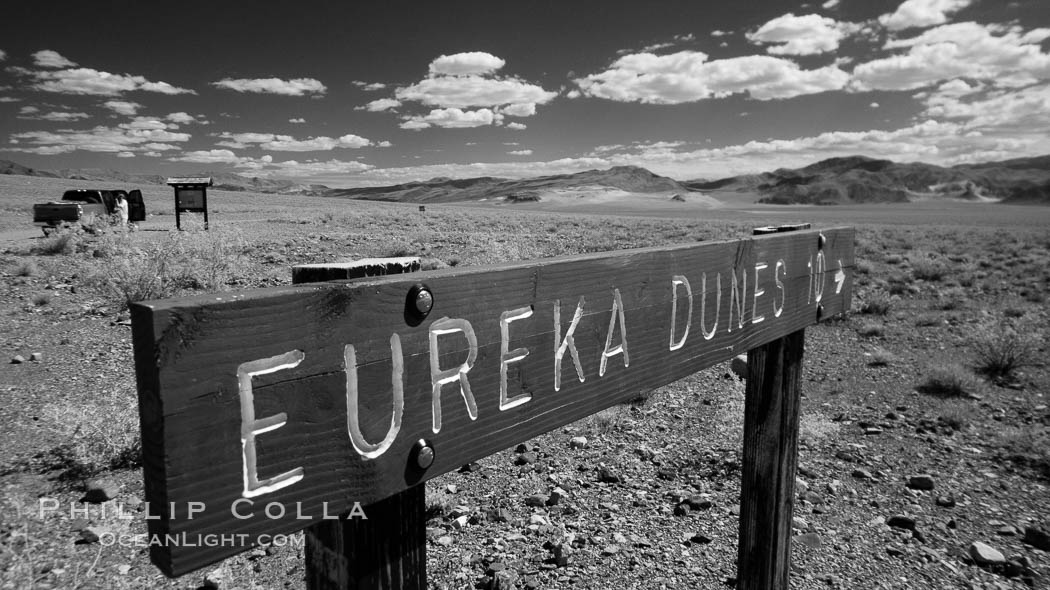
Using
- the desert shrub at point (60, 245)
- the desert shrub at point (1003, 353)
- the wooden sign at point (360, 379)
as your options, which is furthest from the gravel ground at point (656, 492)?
the desert shrub at point (60, 245)

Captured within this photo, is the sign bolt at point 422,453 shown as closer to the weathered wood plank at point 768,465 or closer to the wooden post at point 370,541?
the wooden post at point 370,541

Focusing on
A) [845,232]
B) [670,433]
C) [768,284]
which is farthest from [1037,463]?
[768,284]

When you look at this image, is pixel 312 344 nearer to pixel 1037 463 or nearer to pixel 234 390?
pixel 234 390

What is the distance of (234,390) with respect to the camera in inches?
37.1

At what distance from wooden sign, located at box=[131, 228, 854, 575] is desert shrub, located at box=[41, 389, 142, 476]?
398cm

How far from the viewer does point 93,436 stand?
14.6ft

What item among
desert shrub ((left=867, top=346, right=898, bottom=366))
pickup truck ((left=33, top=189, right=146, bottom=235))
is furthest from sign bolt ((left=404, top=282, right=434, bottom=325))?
pickup truck ((left=33, top=189, right=146, bottom=235))

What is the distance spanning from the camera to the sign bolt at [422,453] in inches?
48.0

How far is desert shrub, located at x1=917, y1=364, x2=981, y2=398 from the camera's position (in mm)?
6934

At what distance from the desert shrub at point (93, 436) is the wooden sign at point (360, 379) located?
3.98 metres

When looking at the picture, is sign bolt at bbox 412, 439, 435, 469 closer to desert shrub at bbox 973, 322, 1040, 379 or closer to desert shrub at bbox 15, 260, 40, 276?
desert shrub at bbox 973, 322, 1040, 379

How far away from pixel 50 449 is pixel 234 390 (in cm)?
471

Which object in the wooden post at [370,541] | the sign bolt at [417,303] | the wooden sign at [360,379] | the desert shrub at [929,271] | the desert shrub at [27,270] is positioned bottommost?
the desert shrub at [929,271]

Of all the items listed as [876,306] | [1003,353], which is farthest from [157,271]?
[876,306]
